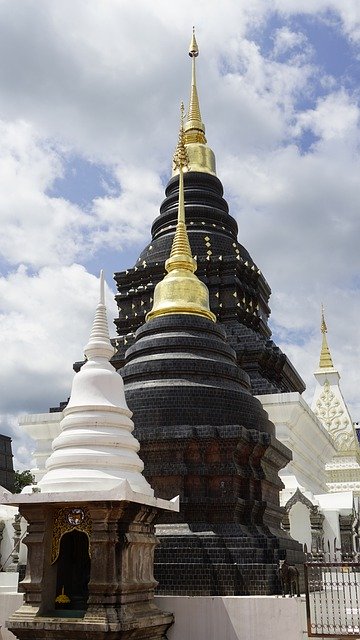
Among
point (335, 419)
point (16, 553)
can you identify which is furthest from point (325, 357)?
point (16, 553)

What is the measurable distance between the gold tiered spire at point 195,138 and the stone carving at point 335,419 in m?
18.5

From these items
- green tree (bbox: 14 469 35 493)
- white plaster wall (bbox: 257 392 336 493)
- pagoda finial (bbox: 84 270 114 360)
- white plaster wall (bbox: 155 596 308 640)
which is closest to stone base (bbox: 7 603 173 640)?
white plaster wall (bbox: 155 596 308 640)

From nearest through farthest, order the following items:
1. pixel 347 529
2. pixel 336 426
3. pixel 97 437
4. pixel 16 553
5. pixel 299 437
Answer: pixel 97 437 → pixel 16 553 → pixel 347 529 → pixel 299 437 → pixel 336 426

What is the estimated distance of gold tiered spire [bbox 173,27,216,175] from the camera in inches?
1367

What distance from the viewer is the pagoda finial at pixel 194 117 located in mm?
36250

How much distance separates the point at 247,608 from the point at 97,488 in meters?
3.47

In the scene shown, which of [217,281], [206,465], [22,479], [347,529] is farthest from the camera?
[22,479]

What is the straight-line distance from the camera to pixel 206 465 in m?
14.2

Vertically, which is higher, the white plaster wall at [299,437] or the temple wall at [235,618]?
the white plaster wall at [299,437]

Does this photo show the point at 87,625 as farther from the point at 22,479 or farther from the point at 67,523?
the point at 22,479

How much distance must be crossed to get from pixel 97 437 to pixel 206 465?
150 inches

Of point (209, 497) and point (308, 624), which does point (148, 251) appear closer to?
point (209, 497)

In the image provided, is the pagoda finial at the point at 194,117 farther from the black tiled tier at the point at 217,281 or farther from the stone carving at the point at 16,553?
the stone carving at the point at 16,553

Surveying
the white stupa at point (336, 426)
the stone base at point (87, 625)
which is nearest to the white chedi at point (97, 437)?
the stone base at point (87, 625)
